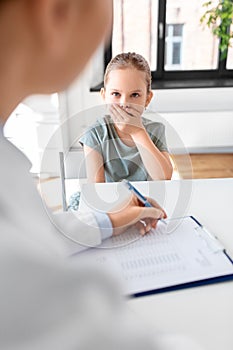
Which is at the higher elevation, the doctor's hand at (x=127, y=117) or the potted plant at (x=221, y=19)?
the potted plant at (x=221, y=19)

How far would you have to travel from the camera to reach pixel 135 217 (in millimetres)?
763

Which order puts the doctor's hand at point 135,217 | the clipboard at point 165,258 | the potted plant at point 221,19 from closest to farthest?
the clipboard at point 165,258 → the doctor's hand at point 135,217 → the potted plant at point 221,19

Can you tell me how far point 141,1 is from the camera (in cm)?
306

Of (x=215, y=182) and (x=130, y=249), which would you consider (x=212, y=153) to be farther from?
(x=130, y=249)

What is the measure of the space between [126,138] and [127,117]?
9cm

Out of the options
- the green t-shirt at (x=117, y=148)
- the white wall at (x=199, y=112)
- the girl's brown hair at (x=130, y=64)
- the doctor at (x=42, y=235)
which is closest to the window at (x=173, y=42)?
the white wall at (x=199, y=112)

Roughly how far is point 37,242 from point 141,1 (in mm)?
3169

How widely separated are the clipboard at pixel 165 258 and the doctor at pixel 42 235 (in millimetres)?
298

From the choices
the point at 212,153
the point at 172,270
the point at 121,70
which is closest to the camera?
the point at 172,270

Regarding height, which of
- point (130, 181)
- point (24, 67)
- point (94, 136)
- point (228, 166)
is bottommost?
point (228, 166)

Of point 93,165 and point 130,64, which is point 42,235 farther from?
point 130,64

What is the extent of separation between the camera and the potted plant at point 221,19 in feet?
9.57

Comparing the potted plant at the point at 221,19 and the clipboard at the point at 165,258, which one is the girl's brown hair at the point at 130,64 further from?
the potted plant at the point at 221,19

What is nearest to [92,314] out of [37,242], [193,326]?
[37,242]
